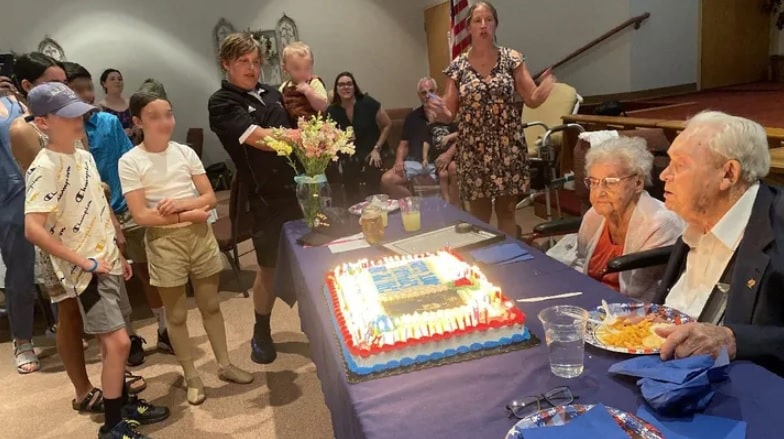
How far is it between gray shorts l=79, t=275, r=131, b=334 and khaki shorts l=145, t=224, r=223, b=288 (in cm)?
23

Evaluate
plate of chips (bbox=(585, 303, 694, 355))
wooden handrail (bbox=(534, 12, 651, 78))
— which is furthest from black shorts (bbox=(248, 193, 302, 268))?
wooden handrail (bbox=(534, 12, 651, 78))

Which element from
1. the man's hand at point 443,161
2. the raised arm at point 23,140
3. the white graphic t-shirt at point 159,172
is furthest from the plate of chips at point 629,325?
the man's hand at point 443,161

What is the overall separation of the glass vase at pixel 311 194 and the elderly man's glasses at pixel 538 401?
1.45 metres

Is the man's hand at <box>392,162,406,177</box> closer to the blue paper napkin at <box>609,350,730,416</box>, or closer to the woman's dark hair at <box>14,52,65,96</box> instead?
the woman's dark hair at <box>14,52,65,96</box>

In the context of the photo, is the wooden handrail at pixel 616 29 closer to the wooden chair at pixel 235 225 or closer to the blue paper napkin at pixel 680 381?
the wooden chair at pixel 235 225

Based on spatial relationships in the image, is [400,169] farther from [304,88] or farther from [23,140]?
[23,140]

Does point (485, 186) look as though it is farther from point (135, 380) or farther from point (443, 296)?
point (135, 380)

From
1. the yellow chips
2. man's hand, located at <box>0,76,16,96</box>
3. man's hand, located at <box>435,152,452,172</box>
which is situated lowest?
the yellow chips

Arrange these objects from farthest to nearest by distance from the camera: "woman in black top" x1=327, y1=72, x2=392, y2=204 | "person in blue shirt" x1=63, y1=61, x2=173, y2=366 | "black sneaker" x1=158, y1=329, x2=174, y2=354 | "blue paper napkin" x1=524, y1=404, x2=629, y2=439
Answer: "woman in black top" x1=327, y1=72, x2=392, y2=204 → "black sneaker" x1=158, y1=329, x2=174, y2=354 → "person in blue shirt" x1=63, y1=61, x2=173, y2=366 → "blue paper napkin" x1=524, y1=404, x2=629, y2=439

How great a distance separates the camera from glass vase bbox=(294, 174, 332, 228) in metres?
2.34

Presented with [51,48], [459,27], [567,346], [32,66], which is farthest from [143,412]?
[51,48]

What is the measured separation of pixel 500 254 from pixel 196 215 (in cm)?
126

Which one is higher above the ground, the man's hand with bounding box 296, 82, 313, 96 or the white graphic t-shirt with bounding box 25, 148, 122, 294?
the man's hand with bounding box 296, 82, 313, 96

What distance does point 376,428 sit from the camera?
3.43ft
